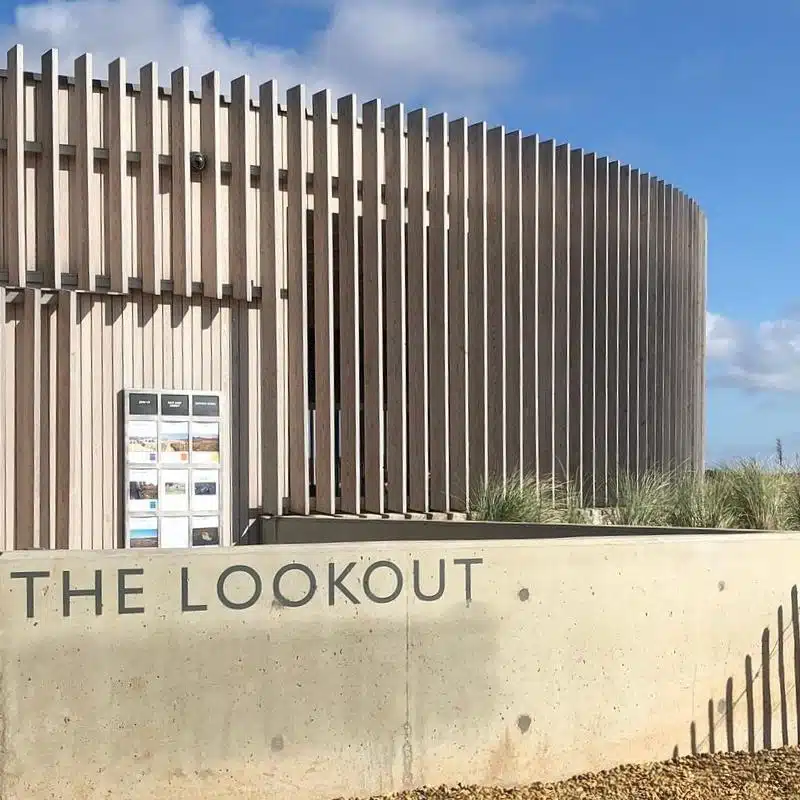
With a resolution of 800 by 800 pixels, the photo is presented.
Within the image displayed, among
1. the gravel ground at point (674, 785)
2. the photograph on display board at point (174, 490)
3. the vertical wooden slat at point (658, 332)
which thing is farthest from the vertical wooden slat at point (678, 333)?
the gravel ground at point (674, 785)

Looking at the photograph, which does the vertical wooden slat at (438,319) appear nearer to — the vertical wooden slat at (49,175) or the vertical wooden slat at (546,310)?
the vertical wooden slat at (546,310)

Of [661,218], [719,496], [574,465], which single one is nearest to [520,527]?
[719,496]

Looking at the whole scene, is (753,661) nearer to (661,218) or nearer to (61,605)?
(61,605)

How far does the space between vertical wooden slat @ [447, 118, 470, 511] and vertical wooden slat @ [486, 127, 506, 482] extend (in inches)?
16.8

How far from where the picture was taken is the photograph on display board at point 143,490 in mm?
11633

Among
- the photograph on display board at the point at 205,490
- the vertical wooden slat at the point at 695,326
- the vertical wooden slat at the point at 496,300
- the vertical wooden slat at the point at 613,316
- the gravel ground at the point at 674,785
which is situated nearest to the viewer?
the gravel ground at the point at 674,785

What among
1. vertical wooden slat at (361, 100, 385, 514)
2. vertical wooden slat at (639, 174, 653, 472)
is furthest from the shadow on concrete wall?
vertical wooden slat at (639, 174, 653, 472)

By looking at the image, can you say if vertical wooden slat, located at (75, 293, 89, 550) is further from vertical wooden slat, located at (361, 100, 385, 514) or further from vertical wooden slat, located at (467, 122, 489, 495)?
vertical wooden slat, located at (467, 122, 489, 495)

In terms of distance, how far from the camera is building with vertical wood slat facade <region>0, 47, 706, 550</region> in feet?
36.6

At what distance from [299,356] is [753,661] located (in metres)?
6.47

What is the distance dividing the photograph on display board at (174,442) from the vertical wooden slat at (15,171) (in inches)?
82.1

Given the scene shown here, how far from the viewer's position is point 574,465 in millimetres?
15203

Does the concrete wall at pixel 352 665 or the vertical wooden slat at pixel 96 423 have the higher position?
the vertical wooden slat at pixel 96 423

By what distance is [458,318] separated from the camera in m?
13.7
